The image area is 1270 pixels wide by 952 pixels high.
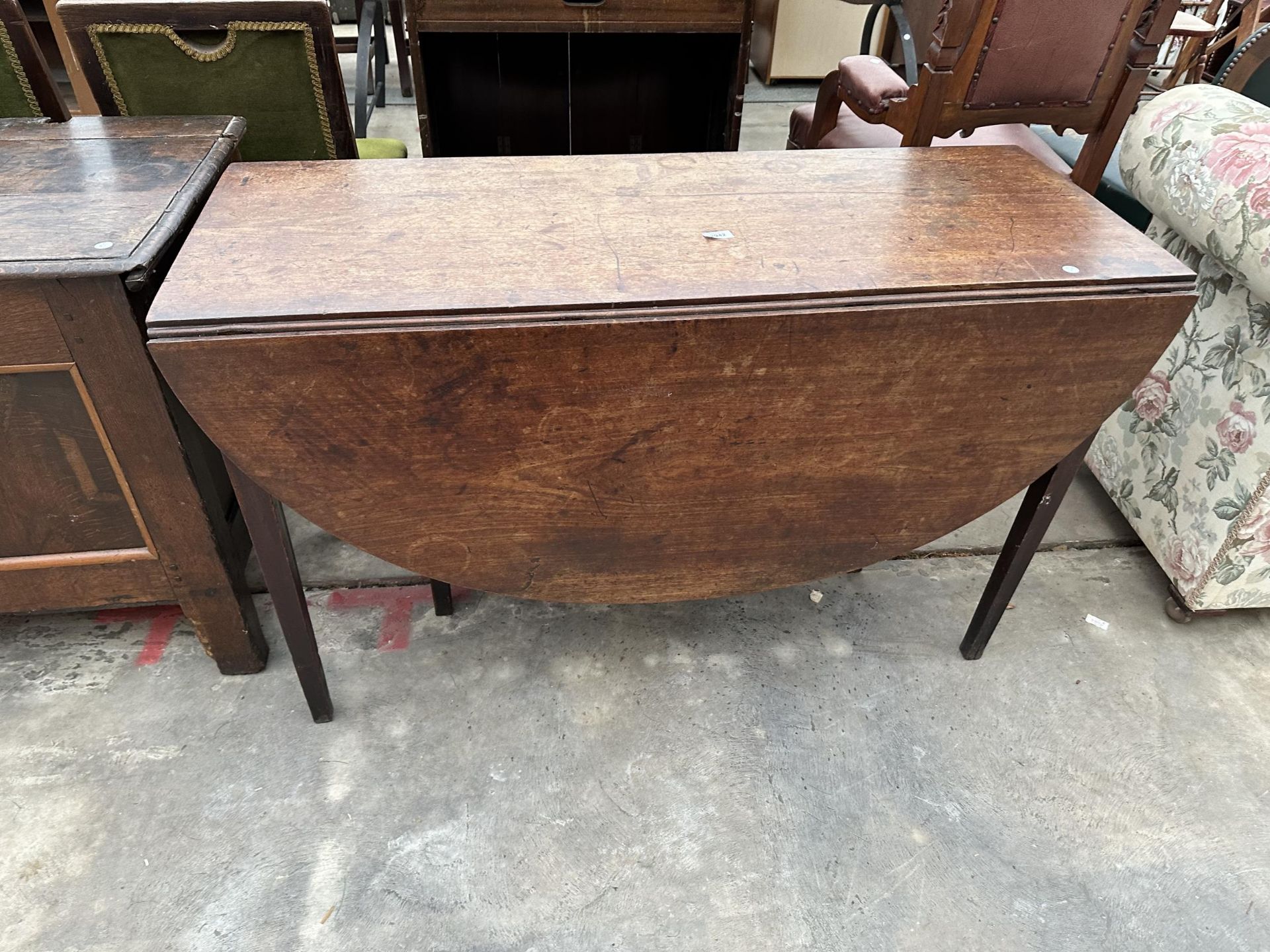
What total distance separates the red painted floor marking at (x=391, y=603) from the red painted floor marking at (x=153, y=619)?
0.93 ft

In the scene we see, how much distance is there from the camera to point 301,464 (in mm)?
1014

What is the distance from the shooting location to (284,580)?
1.21 meters

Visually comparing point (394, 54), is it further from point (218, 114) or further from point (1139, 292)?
point (1139, 292)

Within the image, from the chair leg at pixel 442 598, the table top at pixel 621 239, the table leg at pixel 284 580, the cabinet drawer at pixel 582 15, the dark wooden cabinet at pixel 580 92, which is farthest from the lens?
the dark wooden cabinet at pixel 580 92

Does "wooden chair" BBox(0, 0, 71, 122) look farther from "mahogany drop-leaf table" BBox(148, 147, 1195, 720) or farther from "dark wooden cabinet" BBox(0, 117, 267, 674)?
"mahogany drop-leaf table" BBox(148, 147, 1195, 720)

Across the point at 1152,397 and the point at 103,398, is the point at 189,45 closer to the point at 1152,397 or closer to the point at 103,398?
the point at 103,398

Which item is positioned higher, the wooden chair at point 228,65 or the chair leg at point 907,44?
the wooden chair at point 228,65

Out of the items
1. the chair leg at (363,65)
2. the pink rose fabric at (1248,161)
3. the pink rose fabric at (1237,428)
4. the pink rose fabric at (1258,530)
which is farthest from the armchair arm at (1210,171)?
the chair leg at (363,65)

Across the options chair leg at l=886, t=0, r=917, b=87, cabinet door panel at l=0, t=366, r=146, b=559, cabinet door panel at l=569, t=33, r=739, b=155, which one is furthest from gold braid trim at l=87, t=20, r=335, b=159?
chair leg at l=886, t=0, r=917, b=87

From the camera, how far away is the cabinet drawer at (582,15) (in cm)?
210

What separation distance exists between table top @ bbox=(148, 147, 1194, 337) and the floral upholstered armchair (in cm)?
30

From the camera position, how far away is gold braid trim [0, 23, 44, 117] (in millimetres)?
1335

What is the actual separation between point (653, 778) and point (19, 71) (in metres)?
1.59

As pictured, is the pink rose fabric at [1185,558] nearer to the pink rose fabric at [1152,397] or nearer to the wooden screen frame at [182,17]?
the pink rose fabric at [1152,397]
